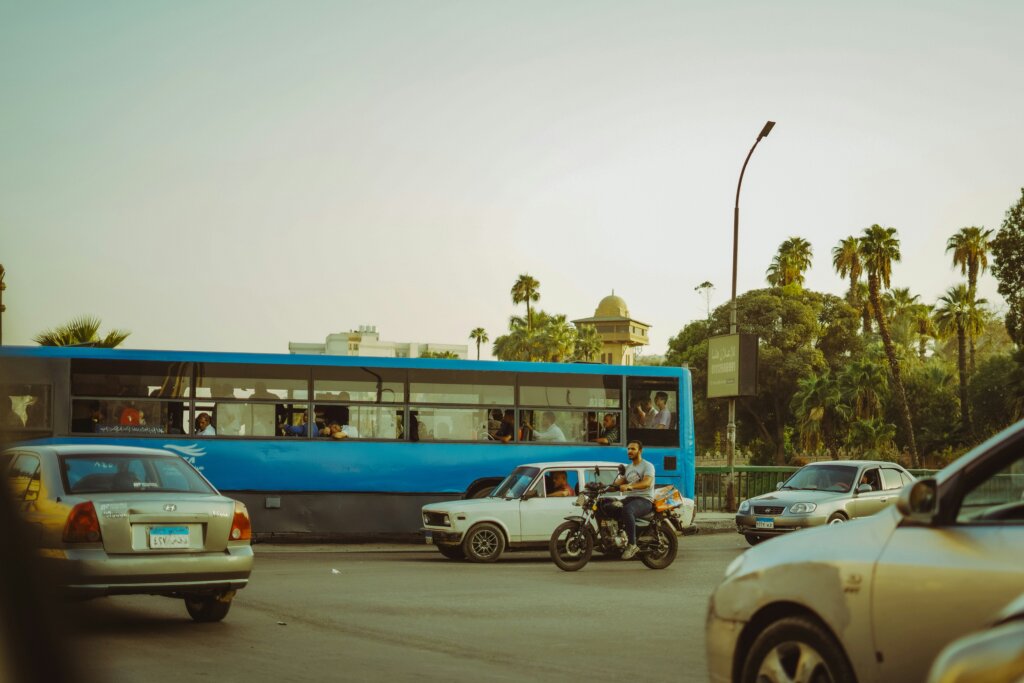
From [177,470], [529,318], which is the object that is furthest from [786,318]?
[177,470]

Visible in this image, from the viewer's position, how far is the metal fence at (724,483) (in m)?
33.2

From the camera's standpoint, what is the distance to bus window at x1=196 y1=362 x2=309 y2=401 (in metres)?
21.4

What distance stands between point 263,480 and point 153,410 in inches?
86.5

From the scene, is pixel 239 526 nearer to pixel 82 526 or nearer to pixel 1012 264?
pixel 82 526

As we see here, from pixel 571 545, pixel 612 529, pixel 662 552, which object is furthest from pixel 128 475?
pixel 662 552

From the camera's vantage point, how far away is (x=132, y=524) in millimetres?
9828

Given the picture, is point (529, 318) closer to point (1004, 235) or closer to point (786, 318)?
point (786, 318)

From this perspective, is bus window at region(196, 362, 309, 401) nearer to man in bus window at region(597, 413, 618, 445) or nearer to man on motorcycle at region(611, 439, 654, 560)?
man in bus window at region(597, 413, 618, 445)

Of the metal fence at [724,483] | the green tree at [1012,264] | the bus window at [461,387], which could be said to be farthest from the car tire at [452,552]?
the green tree at [1012,264]

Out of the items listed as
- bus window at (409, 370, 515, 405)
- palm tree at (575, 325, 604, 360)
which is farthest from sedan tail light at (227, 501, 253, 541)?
palm tree at (575, 325, 604, 360)

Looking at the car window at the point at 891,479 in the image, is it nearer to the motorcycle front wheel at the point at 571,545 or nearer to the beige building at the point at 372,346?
the motorcycle front wheel at the point at 571,545

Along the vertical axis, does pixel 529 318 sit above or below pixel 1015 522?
above

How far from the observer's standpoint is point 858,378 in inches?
2406

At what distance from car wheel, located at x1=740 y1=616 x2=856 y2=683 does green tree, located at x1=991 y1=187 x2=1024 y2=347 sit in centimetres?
4443
